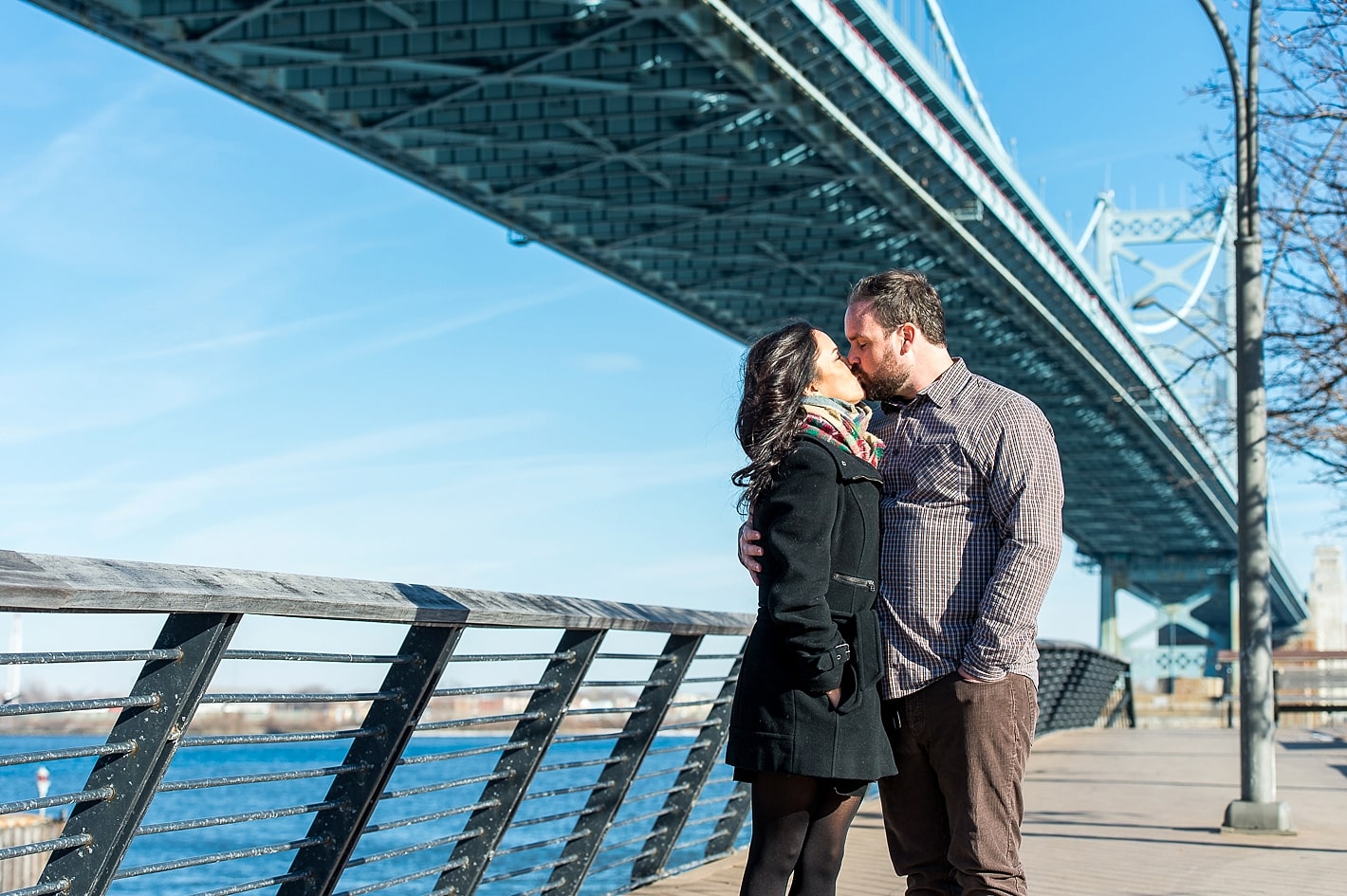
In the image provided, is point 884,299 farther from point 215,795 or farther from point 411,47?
point 215,795

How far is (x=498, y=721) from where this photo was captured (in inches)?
145

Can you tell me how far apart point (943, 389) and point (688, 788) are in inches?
106

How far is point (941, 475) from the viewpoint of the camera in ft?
9.95

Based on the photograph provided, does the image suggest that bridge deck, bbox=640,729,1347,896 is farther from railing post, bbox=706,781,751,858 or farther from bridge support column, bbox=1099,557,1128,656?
bridge support column, bbox=1099,557,1128,656

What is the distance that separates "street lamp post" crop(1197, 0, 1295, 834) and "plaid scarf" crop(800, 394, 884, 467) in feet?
16.3

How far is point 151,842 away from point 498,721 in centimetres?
3241

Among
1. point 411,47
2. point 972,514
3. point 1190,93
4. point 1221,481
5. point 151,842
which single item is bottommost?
point 151,842

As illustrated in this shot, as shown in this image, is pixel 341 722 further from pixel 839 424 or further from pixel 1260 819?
pixel 1260 819

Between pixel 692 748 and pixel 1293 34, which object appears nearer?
pixel 692 748

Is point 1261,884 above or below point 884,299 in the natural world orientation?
below

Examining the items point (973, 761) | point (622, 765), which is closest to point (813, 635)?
point (973, 761)

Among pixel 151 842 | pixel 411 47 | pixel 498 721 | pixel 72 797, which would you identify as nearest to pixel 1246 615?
pixel 498 721

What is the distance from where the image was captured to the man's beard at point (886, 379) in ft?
10.2

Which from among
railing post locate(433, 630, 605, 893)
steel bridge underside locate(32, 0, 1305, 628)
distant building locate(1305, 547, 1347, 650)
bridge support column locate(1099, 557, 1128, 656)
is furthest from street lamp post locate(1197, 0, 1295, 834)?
distant building locate(1305, 547, 1347, 650)
